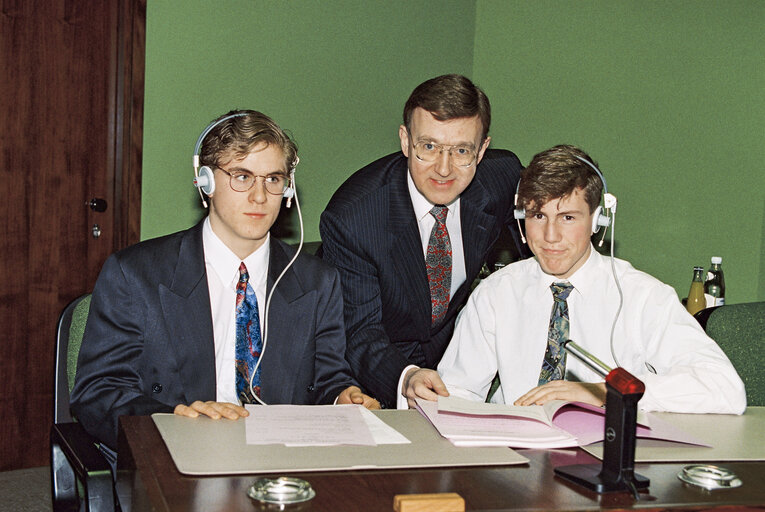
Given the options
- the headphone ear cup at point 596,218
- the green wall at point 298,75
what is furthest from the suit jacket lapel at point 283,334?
the green wall at point 298,75

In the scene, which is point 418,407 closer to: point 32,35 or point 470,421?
point 470,421

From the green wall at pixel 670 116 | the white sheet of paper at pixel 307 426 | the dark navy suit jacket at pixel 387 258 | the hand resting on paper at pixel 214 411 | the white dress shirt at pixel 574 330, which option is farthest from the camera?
the green wall at pixel 670 116

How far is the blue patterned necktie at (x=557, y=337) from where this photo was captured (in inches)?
86.9

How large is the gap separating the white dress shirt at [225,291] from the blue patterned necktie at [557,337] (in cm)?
73

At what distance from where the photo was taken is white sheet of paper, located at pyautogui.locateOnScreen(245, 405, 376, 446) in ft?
4.83

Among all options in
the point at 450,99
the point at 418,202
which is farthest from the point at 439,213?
the point at 450,99

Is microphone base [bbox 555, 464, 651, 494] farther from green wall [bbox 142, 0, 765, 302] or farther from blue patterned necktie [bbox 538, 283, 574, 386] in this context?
green wall [bbox 142, 0, 765, 302]

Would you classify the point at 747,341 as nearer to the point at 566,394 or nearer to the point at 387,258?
the point at 566,394

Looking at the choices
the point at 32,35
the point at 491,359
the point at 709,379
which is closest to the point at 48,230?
the point at 32,35

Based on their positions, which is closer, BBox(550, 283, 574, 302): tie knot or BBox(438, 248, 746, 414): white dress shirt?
BBox(438, 248, 746, 414): white dress shirt

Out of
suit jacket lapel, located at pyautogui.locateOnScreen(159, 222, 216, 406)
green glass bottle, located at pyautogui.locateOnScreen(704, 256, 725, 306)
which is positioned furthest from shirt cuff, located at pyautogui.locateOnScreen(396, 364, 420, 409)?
green glass bottle, located at pyautogui.locateOnScreen(704, 256, 725, 306)

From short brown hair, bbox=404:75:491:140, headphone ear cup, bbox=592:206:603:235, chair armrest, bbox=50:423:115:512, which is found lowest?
chair armrest, bbox=50:423:115:512

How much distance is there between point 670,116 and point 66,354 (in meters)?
3.09

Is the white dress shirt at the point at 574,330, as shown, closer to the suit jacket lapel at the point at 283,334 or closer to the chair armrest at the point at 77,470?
the suit jacket lapel at the point at 283,334
